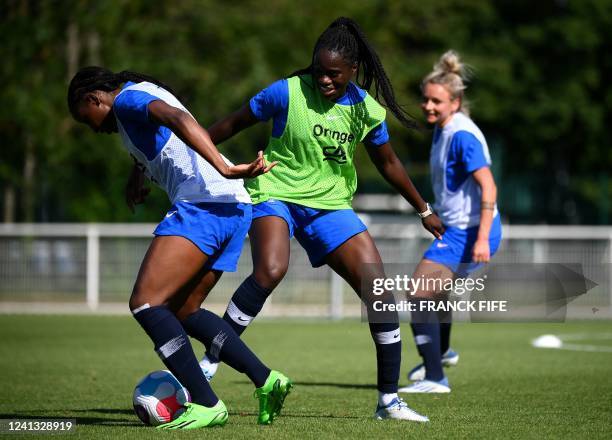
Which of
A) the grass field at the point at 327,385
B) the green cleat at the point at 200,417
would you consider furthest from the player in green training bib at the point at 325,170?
the green cleat at the point at 200,417

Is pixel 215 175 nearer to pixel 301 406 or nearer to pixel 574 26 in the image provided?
pixel 301 406

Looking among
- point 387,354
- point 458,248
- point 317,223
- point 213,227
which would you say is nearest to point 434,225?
point 317,223

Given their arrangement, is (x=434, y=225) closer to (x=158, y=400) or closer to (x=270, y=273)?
(x=270, y=273)

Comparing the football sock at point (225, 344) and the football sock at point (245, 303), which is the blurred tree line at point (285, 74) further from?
the football sock at point (225, 344)

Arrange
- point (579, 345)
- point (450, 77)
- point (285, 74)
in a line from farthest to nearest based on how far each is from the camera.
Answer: point (285, 74) < point (579, 345) < point (450, 77)

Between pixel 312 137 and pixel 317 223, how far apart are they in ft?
1.81

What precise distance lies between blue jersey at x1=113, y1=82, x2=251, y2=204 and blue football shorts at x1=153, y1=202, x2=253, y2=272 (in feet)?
0.17

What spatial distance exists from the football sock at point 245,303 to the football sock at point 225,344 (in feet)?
1.29

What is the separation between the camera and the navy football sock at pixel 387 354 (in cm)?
662

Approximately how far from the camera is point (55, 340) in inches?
534

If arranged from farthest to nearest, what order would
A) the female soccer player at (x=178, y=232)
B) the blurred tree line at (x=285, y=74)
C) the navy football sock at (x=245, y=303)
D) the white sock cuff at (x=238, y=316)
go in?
the blurred tree line at (x=285, y=74)
the white sock cuff at (x=238, y=316)
the navy football sock at (x=245, y=303)
the female soccer player at (x=178, y=232)

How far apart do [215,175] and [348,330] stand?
32.0ft

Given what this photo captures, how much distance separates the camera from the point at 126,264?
59.2 ft

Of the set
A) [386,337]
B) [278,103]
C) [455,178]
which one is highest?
[278,103]
